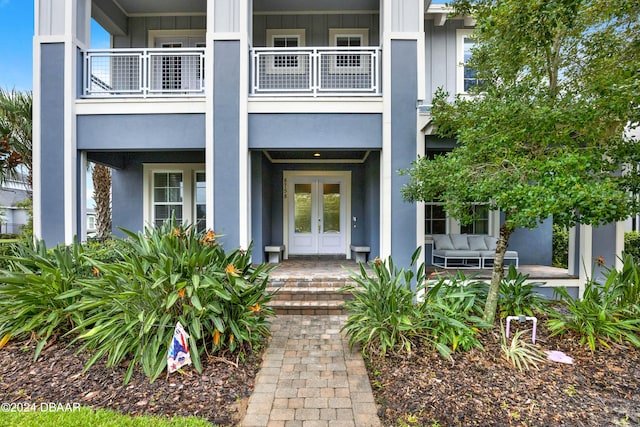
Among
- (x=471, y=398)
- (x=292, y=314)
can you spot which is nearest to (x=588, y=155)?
(x=471, y=398)

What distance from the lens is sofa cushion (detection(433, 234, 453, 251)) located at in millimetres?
7680

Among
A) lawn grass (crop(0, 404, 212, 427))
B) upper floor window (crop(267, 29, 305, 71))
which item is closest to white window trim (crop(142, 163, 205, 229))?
upper floor window (crop(267, 29, 305, 71))

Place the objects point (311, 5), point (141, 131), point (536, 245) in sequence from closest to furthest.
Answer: point (141, 131) < point (311, 5) < point (536, 245)

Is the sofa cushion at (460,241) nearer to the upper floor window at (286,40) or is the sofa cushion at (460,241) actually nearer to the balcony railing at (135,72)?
the upper floor window at (286,40)

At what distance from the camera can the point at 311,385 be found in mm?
3283

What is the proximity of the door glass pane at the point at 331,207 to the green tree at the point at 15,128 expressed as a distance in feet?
26.1

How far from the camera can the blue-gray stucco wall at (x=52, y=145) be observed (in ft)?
20.1

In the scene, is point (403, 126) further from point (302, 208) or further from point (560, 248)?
point (560, 248)

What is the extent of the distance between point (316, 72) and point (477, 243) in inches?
226

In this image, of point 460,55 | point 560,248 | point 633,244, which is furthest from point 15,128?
point 633,244

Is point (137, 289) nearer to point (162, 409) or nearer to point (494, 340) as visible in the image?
point (162, 409)

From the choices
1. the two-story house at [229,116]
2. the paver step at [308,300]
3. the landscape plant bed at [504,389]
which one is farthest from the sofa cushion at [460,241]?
the landscape plant bed at [504,389]

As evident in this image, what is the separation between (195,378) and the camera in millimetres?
3195

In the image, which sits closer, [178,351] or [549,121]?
[178,351]
